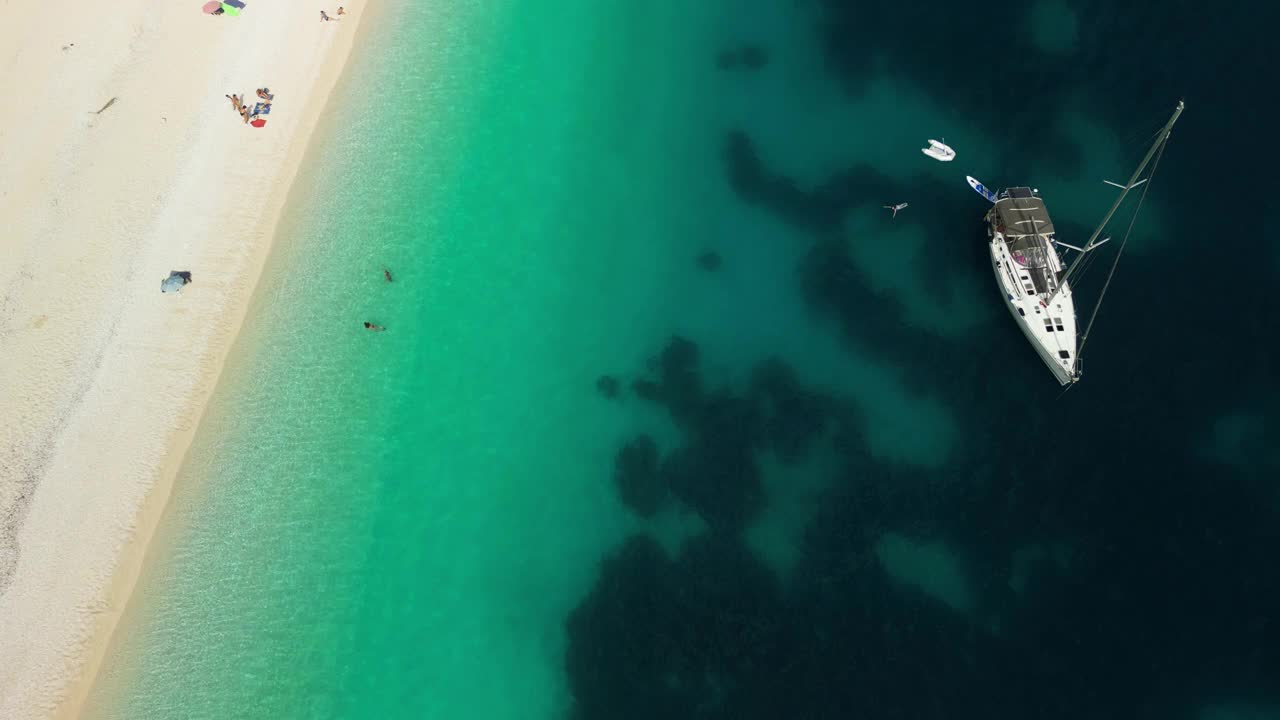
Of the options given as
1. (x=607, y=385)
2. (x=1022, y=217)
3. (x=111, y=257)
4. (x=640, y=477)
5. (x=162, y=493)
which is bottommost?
(x=162, y=493)

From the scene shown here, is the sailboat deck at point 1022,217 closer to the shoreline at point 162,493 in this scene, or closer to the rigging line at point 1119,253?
the rigging line at point 1119,253

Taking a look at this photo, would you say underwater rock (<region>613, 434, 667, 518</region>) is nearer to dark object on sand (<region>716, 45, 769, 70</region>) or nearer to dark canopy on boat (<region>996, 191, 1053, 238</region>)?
dark canopy on boat (<region>996, 191, 1053, 238</region>)

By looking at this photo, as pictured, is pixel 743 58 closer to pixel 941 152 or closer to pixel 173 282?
pixel 941 152

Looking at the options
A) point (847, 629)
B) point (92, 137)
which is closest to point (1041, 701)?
point (847, 629)

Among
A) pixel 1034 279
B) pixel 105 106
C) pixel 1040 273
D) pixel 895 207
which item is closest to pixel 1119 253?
pixel 1040 273

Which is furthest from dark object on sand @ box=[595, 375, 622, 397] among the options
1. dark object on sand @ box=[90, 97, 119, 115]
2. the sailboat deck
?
dark object on sand @ box=[90, 97, 119, 115]

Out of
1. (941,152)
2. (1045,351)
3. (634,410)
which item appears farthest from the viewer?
(941,152)

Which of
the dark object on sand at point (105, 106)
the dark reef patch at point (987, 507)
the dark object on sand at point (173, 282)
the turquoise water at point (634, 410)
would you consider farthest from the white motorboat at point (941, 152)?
the dark object on sand at point (105, 106)
